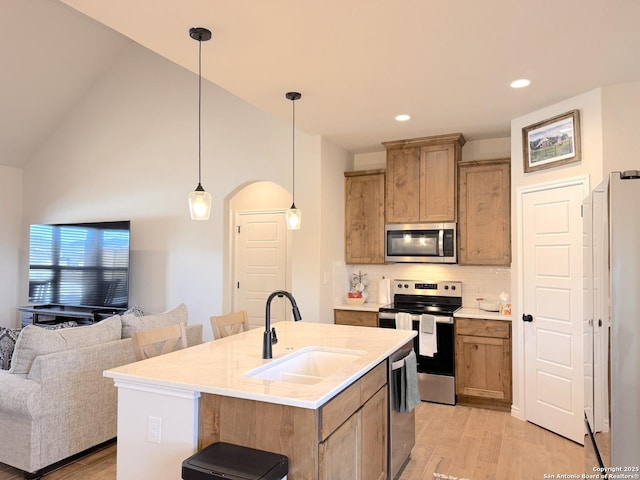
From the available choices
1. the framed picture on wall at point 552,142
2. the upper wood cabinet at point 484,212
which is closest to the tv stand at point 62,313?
the upper wood cabinet at point 484,212

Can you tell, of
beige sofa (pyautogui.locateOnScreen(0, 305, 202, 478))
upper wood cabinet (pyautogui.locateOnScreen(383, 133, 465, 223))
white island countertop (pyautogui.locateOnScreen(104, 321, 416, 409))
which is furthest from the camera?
upper wood cabinet (pyautogui.locateOnScreen(383, 133, 465, 223))

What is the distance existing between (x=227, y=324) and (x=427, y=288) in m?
2.72

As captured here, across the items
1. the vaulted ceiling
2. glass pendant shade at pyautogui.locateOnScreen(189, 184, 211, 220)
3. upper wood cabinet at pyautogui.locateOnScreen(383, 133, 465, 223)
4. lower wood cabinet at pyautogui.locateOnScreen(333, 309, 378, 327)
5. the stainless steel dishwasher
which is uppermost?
the vaulted ceiling

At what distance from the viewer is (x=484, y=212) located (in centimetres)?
462

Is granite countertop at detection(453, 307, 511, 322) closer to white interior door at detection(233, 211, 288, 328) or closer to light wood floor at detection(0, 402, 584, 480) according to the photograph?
light wood floor at detection(0, 402, 584, 480)

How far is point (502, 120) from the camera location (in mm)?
4230

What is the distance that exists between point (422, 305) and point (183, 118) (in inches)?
154

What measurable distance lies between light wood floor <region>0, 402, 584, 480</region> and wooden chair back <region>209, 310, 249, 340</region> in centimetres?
116

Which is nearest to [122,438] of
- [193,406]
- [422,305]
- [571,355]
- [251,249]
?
[193,406]

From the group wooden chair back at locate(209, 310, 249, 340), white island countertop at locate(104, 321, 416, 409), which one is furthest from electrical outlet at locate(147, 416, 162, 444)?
wooden chair back at locate(209, 310, 249, 340)

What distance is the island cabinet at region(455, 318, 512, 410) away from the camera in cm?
426

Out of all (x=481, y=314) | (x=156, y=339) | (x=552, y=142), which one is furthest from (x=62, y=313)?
(x=552, y=142)

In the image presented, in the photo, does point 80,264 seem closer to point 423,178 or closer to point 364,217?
point 364,217

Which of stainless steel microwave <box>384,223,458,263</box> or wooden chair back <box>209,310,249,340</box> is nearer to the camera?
wooden chair back <box>209,310,249,340</box>
